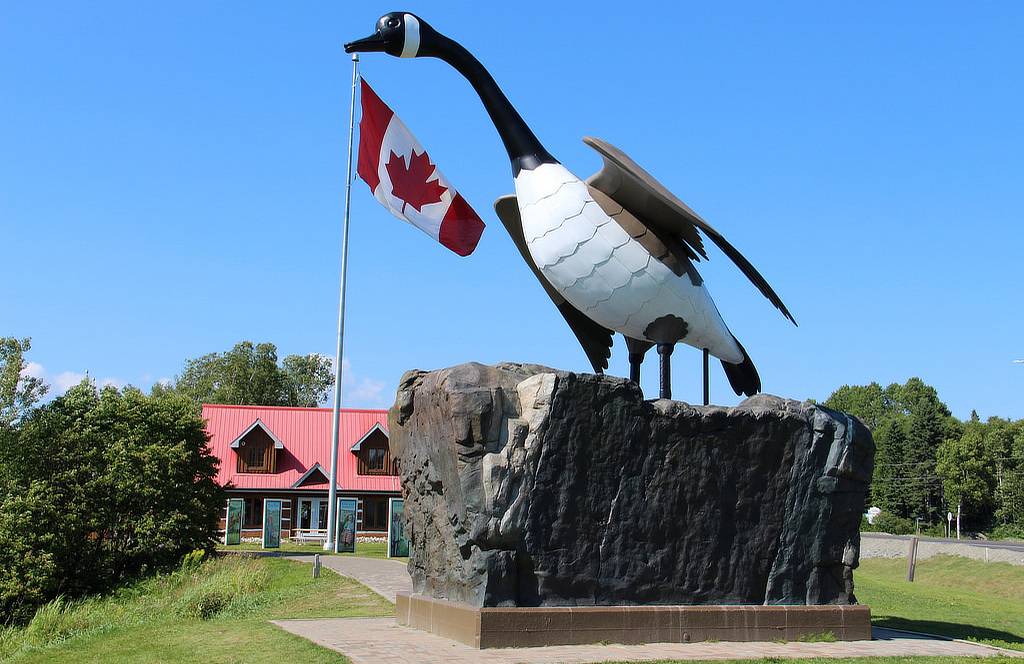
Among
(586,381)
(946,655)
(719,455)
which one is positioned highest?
(586,381)

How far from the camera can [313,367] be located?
171ft

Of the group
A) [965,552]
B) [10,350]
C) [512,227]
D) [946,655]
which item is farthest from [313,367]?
[946,655]

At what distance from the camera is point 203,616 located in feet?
45.8

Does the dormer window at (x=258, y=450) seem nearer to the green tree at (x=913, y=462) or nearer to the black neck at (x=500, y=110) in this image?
the black neck at (x=500, y=110)

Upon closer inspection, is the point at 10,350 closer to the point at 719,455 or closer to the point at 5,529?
the point at 5,529

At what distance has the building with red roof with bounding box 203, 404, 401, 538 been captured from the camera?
29.5 m

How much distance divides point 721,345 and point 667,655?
3.69 meters

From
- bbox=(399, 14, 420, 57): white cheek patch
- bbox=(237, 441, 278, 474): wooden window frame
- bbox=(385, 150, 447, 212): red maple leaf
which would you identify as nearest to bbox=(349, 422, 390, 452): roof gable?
bbox=(237, 441, 278, 474): wooden window frame

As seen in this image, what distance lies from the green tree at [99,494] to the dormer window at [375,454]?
28.6 feet

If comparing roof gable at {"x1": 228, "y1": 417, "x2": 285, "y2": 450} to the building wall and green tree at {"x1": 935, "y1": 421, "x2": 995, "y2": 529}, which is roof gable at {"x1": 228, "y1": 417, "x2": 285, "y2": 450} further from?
green tree at {"x1": 935, "y1": 421, "x2": 995, "y2": 529}

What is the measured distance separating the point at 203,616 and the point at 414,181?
7602mm

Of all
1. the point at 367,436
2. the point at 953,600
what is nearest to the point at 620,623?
the point at 953,600

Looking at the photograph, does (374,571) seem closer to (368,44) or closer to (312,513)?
(368,44)

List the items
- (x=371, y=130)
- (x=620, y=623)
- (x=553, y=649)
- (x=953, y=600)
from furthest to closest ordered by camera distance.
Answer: (x=953, y=600) < (x=371, y=130) < (x=620, y=623) < (x=553, y=649)
